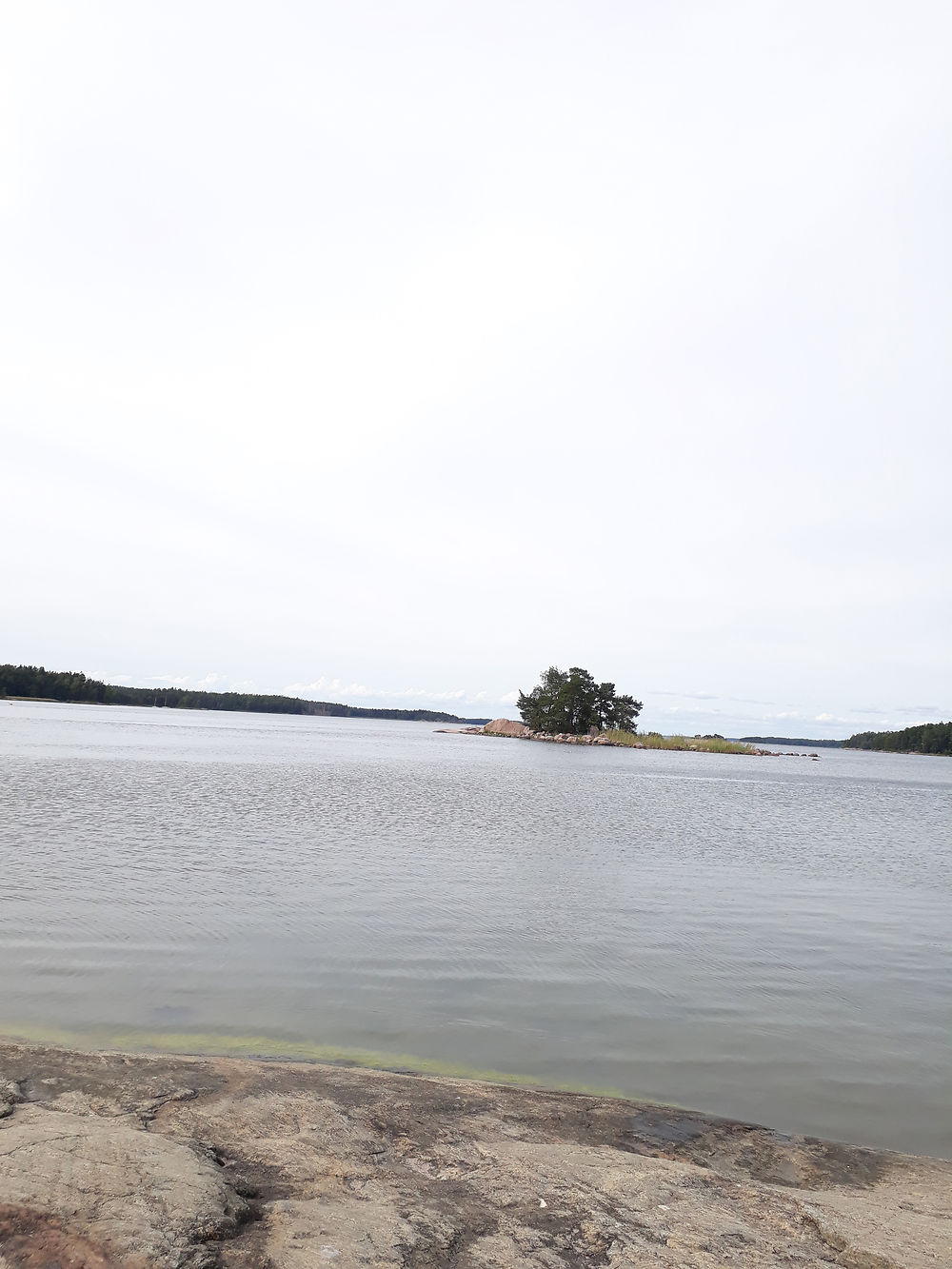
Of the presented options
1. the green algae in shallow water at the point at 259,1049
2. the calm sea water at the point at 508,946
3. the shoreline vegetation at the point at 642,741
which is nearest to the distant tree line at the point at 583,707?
the shoreline vegetation at the point at 642,741

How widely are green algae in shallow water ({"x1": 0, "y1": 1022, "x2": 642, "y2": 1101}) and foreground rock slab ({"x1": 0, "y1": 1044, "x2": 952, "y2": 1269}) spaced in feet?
1.95

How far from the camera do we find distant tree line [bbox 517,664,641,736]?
119500 millimetres

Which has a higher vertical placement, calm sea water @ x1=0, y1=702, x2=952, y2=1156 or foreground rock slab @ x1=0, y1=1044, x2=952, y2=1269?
foreground rock slab @ x1=0, y1=1044, x2=952, y2=1269

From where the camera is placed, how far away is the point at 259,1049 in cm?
851

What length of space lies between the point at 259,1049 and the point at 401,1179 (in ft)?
12.6

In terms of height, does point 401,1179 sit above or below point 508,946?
above

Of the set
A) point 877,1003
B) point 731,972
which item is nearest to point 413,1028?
point 731,972

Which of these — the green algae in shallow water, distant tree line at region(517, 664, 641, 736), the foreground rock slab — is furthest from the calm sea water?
distant tree line at region(517, 664, 641, 736)

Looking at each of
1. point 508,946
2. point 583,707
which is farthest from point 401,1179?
point 583,707

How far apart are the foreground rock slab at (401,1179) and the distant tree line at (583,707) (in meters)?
113

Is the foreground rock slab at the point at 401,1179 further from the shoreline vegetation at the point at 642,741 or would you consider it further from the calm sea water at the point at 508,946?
the shoreline vegetation at the point at 642,741

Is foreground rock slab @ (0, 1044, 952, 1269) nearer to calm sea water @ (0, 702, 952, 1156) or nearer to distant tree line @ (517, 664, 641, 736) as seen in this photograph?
calm sea water @ (0, 702, 952, 1156)

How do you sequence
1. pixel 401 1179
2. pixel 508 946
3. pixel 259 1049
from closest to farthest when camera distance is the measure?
pixel 401 1179, pixel 259 1049, pixel 508 946

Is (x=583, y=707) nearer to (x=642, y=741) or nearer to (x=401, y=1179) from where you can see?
(x=642, y=741)
